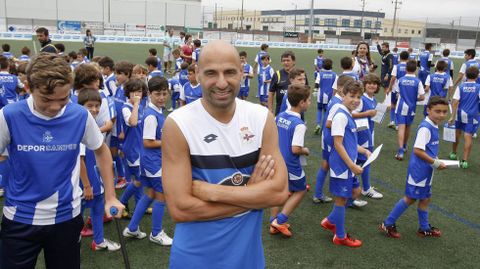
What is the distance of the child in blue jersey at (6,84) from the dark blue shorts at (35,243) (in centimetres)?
584

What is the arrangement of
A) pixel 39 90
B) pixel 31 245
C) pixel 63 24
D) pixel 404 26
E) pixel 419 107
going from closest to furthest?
1. pixel 39 90
2. pixel 31 245
3. pixel 419 107
4. pixel 63 24
5. pixel 404 26

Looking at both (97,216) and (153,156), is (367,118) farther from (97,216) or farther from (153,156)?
(97,216)

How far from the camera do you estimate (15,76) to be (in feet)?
25.2

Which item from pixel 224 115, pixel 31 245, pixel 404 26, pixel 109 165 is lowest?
pixel 31 245

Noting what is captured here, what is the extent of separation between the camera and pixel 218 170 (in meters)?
2.01

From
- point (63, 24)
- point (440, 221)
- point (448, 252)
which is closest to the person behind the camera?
point (448, 252)

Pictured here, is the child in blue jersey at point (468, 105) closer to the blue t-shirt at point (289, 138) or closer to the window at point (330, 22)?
the blue t-shirt at point (289, 138)

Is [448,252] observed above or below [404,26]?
below

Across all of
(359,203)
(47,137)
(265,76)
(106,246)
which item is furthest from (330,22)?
(47,137)

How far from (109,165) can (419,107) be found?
14.7 metres

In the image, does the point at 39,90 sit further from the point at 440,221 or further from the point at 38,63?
the point at 440,221

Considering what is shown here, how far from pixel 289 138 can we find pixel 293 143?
116mm

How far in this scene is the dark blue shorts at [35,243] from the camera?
2527 mm

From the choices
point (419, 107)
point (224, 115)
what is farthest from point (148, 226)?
point (419, 107)
